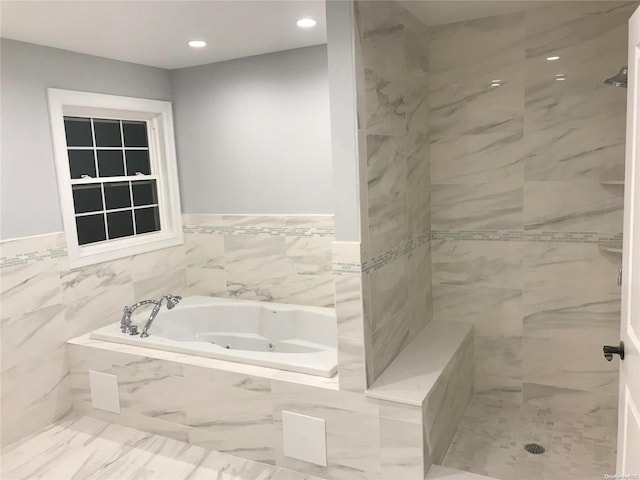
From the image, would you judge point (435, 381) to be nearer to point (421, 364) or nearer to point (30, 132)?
point (421, 364)

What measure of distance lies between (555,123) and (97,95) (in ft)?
9.70

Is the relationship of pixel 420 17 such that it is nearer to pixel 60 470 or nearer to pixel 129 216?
pixel 129 216

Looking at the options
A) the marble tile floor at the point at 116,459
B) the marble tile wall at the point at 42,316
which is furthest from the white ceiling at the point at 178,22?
the marble tile floor at the point at 116,459

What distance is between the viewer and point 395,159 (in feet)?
9.34

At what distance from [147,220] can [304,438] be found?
7.62 feet

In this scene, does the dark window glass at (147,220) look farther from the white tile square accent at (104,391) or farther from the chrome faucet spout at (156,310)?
the white tile square accent at (104,391)

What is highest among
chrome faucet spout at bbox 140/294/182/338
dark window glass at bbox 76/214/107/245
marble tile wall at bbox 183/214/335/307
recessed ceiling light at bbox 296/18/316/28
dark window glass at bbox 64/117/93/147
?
recessed ceiling light at bbox 296/18/316/28

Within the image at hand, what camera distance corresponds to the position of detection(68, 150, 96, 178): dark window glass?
11.8 ft

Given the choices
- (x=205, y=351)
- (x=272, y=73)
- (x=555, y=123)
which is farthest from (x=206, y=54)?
(x=555, y=123)

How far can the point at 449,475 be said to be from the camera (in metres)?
2.46

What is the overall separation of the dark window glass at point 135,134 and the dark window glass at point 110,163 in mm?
135

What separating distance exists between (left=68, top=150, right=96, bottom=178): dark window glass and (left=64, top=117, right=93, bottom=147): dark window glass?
0.18 feet

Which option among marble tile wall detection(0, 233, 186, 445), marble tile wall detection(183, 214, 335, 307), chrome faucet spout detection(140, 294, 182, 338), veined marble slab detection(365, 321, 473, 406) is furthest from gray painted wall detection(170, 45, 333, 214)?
veined marble slab detection(365, 321, 473, 406)

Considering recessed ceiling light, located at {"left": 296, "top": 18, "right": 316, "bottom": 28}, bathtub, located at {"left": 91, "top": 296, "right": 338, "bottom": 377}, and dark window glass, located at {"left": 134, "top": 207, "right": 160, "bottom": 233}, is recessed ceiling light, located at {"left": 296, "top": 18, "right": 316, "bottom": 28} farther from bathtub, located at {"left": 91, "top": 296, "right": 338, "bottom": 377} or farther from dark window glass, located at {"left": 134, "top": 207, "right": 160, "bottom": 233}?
dark window glass, located at {"left": 134, "top": 207, "right": 160, "bottom": 233}
